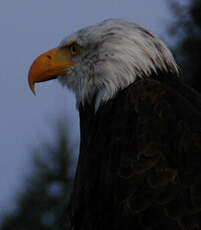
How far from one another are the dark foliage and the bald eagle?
657cm

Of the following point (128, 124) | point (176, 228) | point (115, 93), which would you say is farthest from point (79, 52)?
point (176, 228)

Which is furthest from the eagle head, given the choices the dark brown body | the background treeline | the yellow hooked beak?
the background treeline

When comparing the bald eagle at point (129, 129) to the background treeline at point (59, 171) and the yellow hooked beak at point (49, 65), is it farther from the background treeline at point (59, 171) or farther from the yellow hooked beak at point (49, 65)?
the background treeline at point (59, 171)

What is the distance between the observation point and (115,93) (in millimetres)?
3891

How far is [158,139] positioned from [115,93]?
0.76 meters

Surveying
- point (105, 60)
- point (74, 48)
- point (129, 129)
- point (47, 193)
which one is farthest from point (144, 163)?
point (47, 193)

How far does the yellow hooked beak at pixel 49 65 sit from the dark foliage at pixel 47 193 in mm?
6385

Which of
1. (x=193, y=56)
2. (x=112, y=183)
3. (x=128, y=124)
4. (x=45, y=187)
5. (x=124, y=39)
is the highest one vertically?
(x=124, y=39)

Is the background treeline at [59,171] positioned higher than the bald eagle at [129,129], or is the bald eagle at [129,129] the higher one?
the bald eagle at [129,129]

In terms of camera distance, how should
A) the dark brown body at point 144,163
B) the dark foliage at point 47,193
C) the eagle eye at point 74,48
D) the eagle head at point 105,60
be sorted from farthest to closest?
the dark foliage at point 47,193, the eagle eye at point 74,48, the eagle head at point 105,60, the dark brown body at point 144,163

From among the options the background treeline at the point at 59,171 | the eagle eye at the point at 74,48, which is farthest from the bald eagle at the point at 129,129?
the background treeline at the point at 59,171

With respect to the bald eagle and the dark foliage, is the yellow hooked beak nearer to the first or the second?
the bald eagle

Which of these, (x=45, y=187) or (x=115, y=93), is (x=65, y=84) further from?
(x=45, y=187)

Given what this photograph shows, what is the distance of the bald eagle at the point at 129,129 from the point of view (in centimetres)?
313
